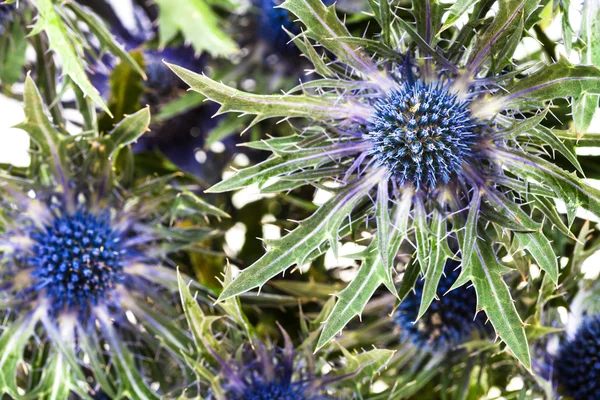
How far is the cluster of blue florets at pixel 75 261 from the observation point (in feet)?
3.75

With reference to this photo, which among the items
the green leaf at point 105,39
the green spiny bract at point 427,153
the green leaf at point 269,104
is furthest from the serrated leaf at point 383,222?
the green leaf at point 105,39

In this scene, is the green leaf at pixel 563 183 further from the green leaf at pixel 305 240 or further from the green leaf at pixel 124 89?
the green leaf at pixel 124 89

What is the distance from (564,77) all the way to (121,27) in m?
1.14

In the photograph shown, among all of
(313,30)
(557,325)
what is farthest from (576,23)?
(557,325)

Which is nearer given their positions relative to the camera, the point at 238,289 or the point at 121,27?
the point at 238,289

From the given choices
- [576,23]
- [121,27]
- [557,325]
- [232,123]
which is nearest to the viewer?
[576,23]

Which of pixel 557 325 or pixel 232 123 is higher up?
pixel 232 123

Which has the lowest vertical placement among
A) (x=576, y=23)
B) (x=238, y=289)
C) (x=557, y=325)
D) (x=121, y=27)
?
(x=557, y=325)

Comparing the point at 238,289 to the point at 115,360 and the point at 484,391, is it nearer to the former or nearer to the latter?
the point at 115,360

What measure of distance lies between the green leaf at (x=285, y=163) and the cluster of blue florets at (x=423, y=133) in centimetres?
6

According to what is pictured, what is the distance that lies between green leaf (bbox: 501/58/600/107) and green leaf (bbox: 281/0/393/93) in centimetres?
18

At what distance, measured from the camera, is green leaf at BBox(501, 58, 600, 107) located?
0.76m

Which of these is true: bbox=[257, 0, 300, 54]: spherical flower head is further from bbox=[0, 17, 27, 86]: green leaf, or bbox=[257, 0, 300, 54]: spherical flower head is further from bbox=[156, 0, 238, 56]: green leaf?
bbox=[0, 17, 27, 86]: green leaf

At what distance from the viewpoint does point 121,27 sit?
158 centimetres
